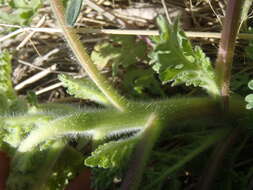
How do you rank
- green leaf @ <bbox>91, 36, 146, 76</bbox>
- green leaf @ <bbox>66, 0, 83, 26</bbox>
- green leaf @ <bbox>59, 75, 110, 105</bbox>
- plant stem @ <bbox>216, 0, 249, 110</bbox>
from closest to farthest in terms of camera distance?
green leaf @ <bbox>66, 0, 83, 26</bbox> → plant stem @ <bbox>216, 0, 249, 110</bbox> → green leaf @ <bbox>59, 75, 110, 105</bbox> → green leaf @ <bbox>91, 36, 146, 76</bbox>

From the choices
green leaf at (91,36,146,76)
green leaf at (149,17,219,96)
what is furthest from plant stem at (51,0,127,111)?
green leaf at (91,36,146,76)

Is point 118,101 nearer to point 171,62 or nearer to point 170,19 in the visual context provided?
point 171,62

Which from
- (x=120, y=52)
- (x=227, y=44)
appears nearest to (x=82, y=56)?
(x=227, y=44)

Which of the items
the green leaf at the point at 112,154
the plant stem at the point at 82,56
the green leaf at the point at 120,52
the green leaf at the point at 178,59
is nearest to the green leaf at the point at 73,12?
the plant stem at the point at 82,56

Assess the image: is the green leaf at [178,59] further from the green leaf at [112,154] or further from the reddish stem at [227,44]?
the green leaf at [112,154]

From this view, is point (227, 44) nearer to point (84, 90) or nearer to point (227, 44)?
point (227, 44)

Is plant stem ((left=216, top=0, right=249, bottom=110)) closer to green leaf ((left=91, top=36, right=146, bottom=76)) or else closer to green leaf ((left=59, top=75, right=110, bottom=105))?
green leaf ((left=59, top=75, right=110, bottom=105))
